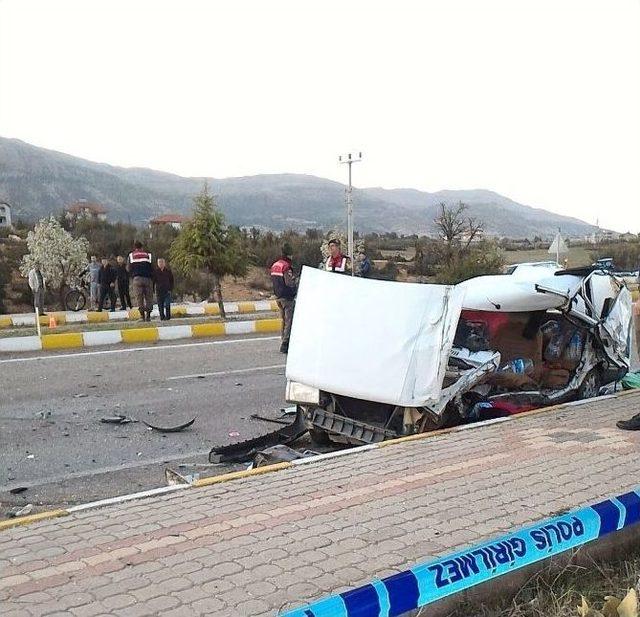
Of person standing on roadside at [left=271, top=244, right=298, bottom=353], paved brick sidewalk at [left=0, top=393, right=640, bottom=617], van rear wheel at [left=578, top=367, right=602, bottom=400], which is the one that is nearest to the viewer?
paved brick sidewalk at [left=0, top=393, right=640, bottom=617]

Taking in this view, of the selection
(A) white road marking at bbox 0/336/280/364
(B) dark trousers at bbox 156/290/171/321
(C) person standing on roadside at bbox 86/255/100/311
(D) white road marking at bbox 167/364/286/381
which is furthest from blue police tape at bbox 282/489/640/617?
(C) person standing on roadside at bbox 86/255/100/311

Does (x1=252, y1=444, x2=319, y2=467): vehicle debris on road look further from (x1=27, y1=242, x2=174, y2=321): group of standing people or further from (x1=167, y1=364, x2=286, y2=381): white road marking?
(x1=27, y1=242, x2=174, y2=321): group of standing people

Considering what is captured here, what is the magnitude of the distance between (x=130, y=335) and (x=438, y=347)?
9.93 meters

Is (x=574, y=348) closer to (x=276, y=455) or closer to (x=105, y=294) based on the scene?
(x=276, y=455)

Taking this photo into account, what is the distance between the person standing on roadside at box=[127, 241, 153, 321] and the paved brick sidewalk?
11853 millimetres

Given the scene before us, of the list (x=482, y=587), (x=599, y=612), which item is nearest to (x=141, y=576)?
(x=482, y=587)

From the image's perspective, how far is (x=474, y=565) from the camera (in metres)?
A: 2.89

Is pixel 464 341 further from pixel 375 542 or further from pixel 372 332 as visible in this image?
pixel 375 542

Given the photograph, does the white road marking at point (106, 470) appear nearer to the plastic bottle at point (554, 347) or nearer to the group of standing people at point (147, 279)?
the plastic bottle at point (554, 347)

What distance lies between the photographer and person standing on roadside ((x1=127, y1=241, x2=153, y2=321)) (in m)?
15.8

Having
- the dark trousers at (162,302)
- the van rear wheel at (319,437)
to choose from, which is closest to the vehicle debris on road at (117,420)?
the van rear wheel at (319,437)

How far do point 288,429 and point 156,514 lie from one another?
218cm

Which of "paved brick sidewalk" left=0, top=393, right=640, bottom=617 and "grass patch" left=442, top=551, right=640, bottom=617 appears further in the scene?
"grass patch" left=442, top=551, right=640, bottom=617

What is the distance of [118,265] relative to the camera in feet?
66.4
